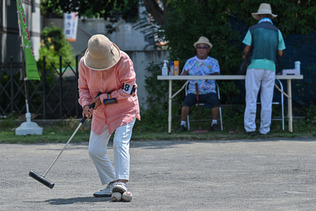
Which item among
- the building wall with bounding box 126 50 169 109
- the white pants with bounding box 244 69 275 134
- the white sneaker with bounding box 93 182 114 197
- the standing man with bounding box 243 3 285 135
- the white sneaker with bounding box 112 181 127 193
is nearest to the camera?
the white sneaker with bounding box 112 181 127 193

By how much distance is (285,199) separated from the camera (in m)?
5.86

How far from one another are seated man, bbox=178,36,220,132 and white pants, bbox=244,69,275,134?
82 centimetres

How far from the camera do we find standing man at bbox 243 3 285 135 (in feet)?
36.6

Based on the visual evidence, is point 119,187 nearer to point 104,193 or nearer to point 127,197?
point 127,197

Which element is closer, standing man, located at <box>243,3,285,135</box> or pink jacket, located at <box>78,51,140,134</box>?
pink jacket, located at <box>78,51,140,134</box>

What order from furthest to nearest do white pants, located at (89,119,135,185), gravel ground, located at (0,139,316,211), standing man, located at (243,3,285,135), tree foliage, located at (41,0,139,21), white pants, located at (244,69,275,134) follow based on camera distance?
tree foliage, located at (41,0,139,21) → white pants, located at (244,69,275,134) → standing man, located at (243,3,285,135) → white pants, located at (89,119,135,185) → gravel ground, located at (0,139,316,211)

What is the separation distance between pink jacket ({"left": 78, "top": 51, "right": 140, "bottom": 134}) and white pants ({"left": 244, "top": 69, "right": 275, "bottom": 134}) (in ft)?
17.4

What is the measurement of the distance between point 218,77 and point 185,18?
175cm

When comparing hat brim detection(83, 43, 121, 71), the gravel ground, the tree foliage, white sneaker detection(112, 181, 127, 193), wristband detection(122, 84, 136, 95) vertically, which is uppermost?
the tree foliage

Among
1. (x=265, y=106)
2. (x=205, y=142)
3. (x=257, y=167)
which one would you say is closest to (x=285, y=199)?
(x=257, y=167)

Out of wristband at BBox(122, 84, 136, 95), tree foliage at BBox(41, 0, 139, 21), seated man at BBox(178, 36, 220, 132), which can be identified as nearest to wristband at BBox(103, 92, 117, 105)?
wristband at BBox(122, 84, 136, 95)

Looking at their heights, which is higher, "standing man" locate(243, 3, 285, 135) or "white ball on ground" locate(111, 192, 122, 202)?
"standing man" locate(243, 3, 285, 135)

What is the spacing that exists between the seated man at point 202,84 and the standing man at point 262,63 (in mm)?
848

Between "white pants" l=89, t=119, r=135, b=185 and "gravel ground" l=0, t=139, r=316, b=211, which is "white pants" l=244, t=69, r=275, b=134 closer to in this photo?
"gravel ground" l=0, t=139, r=316, b=211
